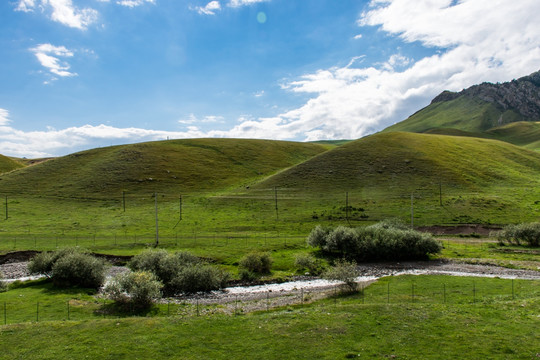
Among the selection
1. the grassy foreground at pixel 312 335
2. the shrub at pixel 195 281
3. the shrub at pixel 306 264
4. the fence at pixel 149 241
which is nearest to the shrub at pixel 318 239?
the fence at pixel 149 241

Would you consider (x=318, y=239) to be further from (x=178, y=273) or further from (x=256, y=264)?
(x=178, y=273)

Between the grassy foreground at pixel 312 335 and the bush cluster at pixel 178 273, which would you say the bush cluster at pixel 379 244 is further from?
the grassy foreground at pixel 312 335

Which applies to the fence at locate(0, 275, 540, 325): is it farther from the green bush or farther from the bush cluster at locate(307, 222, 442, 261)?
the bush cluster at locate(307, 222, 442, 261)

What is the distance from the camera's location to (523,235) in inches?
2682

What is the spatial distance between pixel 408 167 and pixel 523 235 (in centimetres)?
6709

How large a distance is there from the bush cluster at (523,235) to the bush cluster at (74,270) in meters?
77.6

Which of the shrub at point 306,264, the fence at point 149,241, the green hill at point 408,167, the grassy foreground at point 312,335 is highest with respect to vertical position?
the green hill at point 408,167

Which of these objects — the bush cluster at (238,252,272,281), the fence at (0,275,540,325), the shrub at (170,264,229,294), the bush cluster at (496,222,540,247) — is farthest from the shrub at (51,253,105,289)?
the bush cluster at (496,222,540,247)

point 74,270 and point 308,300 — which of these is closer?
point 308,300

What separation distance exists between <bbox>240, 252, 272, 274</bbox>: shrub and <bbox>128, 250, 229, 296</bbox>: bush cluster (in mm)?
4811

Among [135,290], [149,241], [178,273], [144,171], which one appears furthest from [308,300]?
[144,171]

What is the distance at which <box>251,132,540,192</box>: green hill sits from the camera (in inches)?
4808

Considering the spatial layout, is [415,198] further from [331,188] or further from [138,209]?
[138,209]

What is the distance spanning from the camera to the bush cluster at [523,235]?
67225 mm
